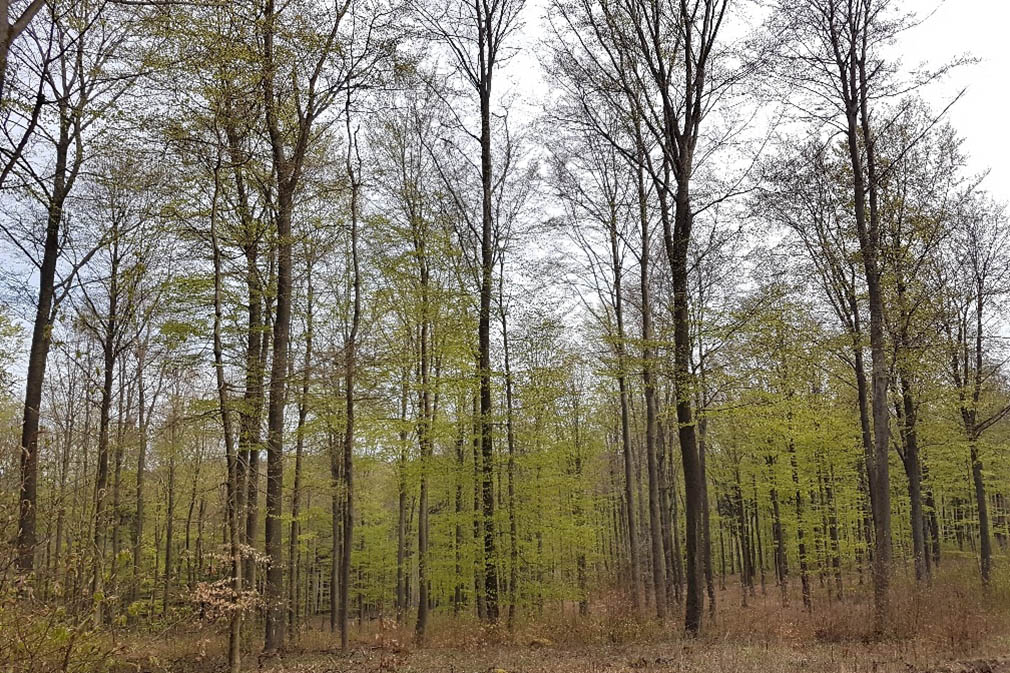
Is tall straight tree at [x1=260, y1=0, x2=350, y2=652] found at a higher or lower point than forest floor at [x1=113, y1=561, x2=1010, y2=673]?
higher

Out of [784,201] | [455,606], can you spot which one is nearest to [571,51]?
[784,201]

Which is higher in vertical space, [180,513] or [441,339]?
[441,339]

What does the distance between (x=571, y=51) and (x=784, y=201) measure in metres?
6.66

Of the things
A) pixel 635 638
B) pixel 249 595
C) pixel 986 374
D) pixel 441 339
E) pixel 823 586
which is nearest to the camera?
pixel 249 595

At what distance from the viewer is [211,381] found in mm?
13648

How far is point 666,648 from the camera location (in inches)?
389

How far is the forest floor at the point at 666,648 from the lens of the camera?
827cm

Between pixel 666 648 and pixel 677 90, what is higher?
pixel 677 90

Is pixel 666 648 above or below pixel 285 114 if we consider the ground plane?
below

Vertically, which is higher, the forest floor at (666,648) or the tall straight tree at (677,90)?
the tall straight tree at (677,90)

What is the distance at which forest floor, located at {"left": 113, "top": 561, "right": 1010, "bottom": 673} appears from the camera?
827cm

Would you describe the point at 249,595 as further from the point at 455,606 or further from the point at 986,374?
the point at 986,374

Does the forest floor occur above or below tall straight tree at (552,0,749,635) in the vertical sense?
below

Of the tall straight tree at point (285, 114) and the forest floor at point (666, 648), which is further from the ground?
the tall straight tree at point (285, 114)
